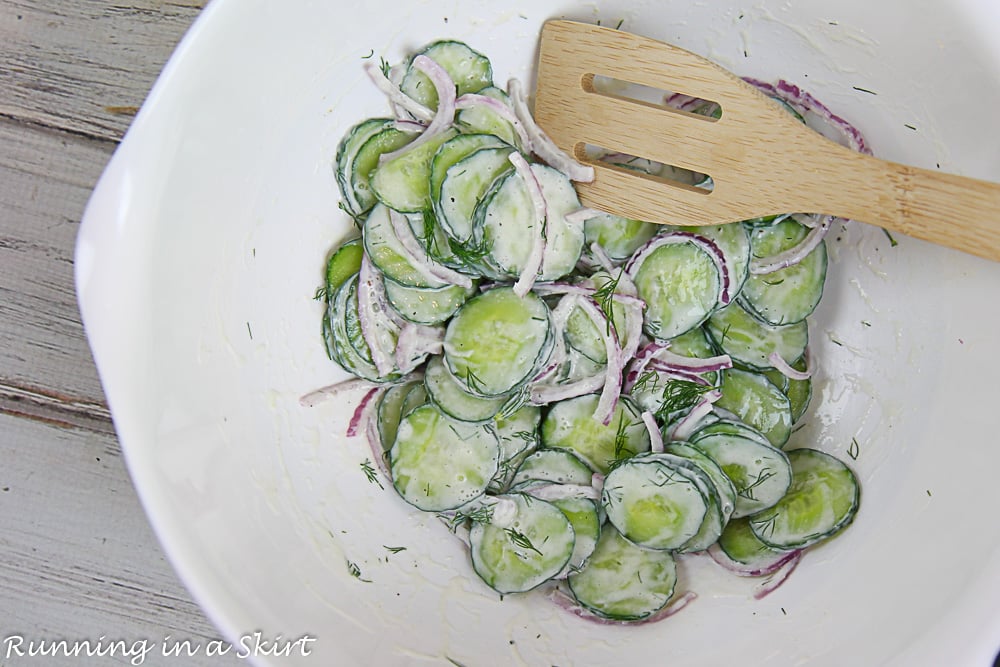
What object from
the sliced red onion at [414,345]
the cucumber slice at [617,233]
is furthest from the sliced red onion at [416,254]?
the cucumber slice at [617,233]

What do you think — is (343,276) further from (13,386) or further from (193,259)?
(13,386)

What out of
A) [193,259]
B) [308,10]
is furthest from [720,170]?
[193,259]

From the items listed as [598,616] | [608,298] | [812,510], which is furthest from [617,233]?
[598,616]

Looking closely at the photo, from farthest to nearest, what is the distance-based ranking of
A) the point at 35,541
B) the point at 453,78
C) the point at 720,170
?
the point at 35,541 < the point at 453,78 < the point at 720,170

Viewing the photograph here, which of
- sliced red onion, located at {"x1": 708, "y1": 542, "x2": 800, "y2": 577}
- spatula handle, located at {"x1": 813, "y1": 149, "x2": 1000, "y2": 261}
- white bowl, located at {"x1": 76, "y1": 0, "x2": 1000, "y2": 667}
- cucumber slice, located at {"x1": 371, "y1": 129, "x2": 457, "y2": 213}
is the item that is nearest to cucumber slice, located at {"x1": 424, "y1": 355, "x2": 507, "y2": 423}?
white bowl, located at {"x1": 76, "y1": 0, "x2": 1000, "y2": 667}

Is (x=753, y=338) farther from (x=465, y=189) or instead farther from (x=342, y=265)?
(x=342, y=265)

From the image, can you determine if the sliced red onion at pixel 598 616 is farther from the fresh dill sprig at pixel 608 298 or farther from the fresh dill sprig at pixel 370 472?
the fresh dill sprig at pixel 608 298
